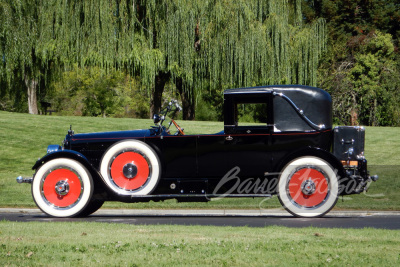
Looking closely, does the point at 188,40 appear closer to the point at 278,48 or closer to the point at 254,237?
the point at 278,48

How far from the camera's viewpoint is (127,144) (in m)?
9.57

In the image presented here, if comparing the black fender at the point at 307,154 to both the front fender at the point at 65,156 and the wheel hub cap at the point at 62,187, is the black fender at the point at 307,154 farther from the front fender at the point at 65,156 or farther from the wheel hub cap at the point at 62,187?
the wheel hub cap at the point at 62,187

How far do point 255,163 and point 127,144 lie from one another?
83.5 inches

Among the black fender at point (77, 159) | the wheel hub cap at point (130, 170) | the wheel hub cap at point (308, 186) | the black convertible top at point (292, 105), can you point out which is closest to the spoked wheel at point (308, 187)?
the wheel hub cap at point (308, 186)

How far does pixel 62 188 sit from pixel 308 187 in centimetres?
405

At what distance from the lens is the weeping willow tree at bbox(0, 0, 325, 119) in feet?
69.7

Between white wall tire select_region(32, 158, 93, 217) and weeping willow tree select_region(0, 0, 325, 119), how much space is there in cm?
1189

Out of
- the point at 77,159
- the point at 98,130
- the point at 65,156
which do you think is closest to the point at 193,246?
the point at 77,159

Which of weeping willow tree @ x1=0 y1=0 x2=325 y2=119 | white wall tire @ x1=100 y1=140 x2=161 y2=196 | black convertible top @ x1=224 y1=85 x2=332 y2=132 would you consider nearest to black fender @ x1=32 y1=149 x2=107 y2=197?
white wall tire @ x1=100 y1=140 x2=161 y2=196

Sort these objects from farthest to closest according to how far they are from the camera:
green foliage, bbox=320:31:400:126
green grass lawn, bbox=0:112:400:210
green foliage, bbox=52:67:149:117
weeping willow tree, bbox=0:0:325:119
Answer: green foliage, bbox=52:67:149:117 → green foliage, bbox=320:31:400:126 → weeping willow tree, bbox=0:0:325:119 → green grass lawn, bbox=0:112:400:210

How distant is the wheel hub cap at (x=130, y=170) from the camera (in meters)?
9.56

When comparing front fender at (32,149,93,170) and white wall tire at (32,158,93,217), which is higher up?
front fender at (32,149,93,170)

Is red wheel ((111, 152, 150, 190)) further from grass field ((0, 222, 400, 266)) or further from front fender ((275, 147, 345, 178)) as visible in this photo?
front fender ((275, 147, 345, 178))

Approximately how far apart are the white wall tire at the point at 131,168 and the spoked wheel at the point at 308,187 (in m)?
2.11
